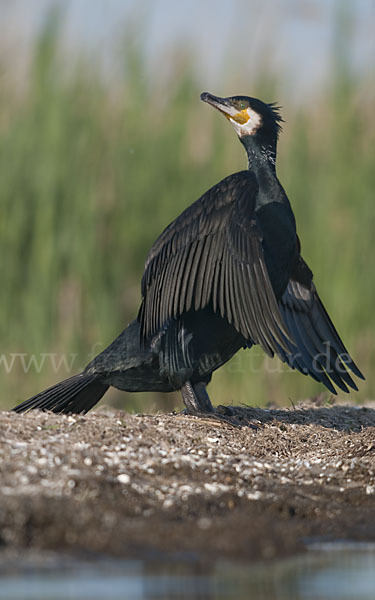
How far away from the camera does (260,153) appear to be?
18.4 feet

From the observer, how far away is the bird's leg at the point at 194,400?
542 centimetres

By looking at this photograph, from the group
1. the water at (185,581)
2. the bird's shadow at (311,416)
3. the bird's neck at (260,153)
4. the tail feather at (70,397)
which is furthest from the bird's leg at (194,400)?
the water at (185,581)

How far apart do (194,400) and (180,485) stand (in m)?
1.29

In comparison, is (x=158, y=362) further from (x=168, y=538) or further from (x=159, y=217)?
(x=159, y=217)

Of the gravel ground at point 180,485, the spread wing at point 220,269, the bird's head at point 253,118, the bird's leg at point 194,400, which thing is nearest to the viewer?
the gravel ground at point 180,485

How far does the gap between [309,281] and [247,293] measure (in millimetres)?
1119

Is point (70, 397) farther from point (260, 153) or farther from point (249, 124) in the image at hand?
point (249, 124)

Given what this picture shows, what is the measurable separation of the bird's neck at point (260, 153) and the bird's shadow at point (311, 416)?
1.32m

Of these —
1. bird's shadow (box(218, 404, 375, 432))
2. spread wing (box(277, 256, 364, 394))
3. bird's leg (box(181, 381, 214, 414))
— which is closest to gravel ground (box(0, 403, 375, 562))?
bird's shadow (box(218, 404, 375, 432))

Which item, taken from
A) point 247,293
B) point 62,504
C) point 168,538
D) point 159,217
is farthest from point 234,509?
point 159,217

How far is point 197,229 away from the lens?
527cm

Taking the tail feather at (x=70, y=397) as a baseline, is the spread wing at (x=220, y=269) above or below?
above

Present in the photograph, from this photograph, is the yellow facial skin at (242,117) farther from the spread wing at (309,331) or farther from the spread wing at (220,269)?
the spread wing at (309,331)

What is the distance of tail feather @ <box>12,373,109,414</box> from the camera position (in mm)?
5527
